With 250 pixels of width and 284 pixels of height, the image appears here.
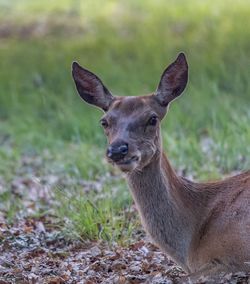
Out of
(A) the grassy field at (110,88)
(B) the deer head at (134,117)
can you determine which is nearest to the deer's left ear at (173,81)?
(B) the deer head at (134,117)

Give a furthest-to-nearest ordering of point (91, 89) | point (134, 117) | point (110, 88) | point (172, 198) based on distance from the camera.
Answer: point (110, 88) → point (91, 89) → point (172, 198) → point (134, 117)

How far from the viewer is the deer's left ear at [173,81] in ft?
23.6

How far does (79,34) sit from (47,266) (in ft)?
40.9

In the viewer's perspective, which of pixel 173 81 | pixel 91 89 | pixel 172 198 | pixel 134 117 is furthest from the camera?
pixel 91 89

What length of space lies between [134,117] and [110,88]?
7.24 metres

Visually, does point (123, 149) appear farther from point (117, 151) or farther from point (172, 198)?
point (172, 198)

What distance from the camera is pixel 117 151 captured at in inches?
257

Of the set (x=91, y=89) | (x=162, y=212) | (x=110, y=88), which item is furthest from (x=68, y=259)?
(x=110, y=88)

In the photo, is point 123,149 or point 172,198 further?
point 172,198

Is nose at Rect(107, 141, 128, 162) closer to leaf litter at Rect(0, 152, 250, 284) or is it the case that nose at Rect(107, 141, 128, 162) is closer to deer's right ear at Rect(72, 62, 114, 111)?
deer's right ear at Rect(72, 62, 114, 111)

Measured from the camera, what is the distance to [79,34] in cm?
1972

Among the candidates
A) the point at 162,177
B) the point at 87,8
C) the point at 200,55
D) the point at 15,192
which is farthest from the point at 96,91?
the point at 87,8

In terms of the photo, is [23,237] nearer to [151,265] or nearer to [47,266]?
[47,266]

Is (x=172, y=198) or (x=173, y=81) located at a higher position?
(x=173, y=81)
